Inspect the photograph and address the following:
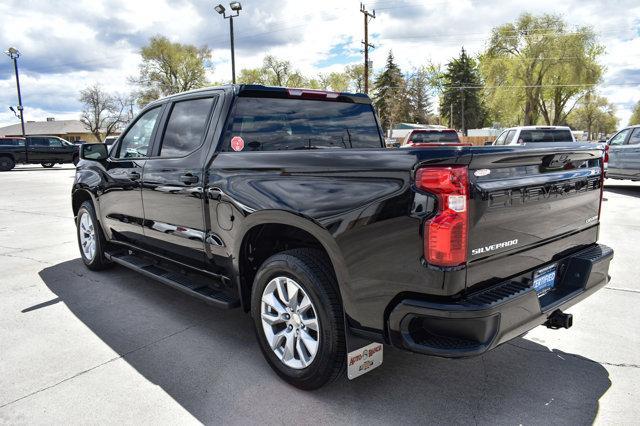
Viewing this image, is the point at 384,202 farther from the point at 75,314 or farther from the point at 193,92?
the point at 75,314

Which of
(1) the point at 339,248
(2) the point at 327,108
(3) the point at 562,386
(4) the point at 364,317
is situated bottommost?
(3) the point at 562,386

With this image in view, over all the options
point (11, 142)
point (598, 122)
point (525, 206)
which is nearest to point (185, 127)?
point (525, 206)

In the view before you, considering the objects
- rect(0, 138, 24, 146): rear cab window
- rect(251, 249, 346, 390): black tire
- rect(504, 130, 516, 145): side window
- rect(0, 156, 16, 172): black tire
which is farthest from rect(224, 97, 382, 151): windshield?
rect(0, 138, 24, 146): rear cab window

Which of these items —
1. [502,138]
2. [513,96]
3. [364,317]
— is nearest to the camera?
[364,317]

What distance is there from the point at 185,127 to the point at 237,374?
204 centimetres

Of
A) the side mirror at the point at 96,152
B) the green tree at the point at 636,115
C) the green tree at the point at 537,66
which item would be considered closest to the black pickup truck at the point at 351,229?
the side mirror at the point at 96,152

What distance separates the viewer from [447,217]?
2.19 m

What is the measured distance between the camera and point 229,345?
3.63 metres

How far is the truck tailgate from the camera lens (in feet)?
7.50

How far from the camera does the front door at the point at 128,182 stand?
4418 millimetres

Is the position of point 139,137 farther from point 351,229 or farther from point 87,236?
point 351,229

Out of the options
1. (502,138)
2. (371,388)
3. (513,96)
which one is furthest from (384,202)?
(513,96)

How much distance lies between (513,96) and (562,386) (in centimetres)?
4843

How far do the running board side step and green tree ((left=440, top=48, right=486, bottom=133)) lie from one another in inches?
2749
